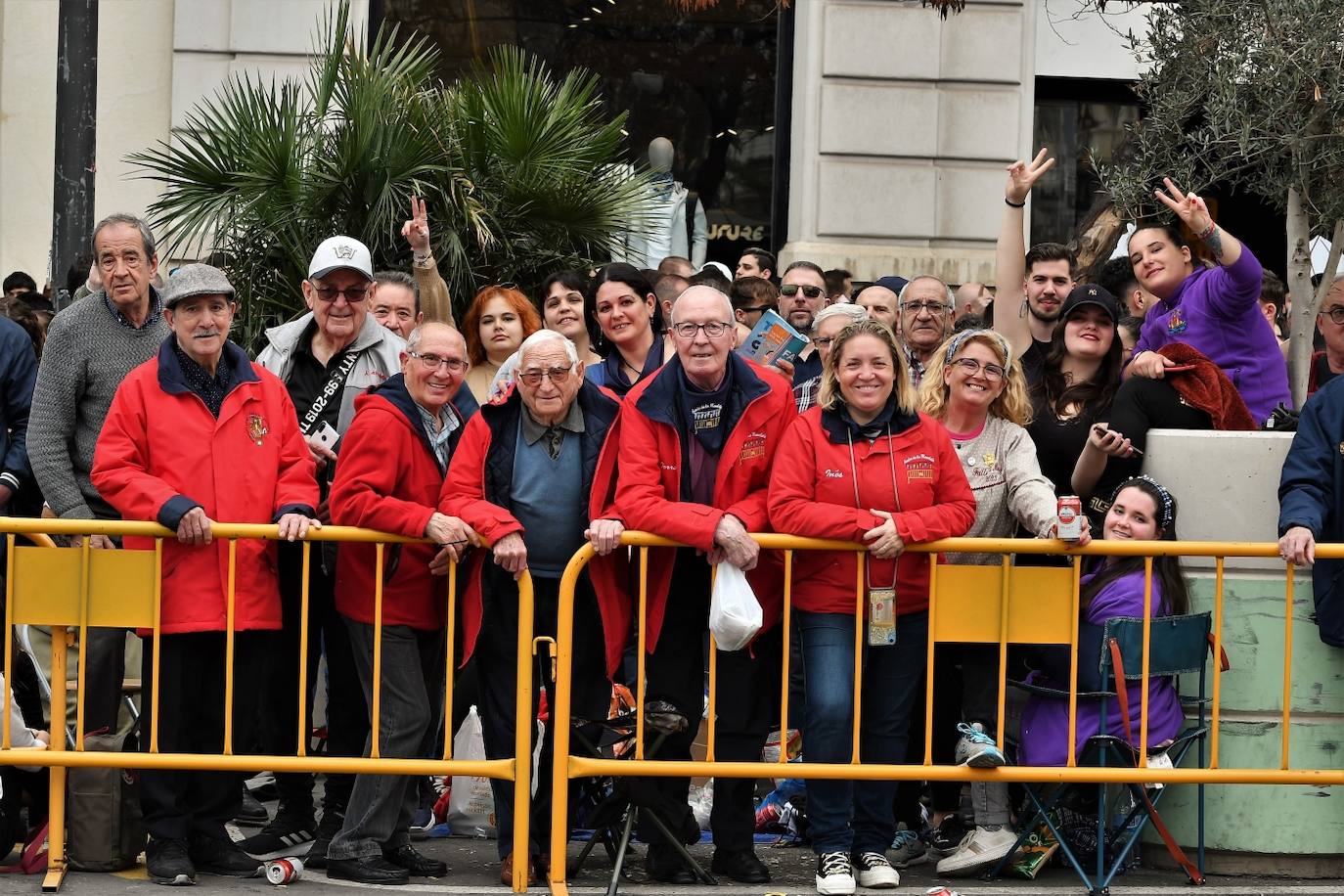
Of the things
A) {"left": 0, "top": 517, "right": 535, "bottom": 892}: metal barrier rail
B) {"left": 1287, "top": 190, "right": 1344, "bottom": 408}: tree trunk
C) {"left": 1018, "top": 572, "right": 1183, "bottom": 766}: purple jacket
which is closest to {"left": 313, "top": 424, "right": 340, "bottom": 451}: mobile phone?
{"left": 0, "top": 517, "right": 535, "bottom": 892}: metal barrier rail

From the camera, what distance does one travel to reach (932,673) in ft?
22.9

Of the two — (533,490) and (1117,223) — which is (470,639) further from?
(1117,223)

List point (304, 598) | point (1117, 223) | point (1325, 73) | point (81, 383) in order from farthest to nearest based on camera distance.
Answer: point (1117, 223), point (1325, 73), point (81, 383), point (304, 598)

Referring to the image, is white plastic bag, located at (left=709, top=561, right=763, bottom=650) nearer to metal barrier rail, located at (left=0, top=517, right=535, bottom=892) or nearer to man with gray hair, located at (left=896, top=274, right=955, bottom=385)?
metal barrier rail, located at (left=0, top=517, right=535, bottom=892)

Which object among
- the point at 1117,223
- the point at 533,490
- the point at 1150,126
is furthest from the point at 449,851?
the point at 1117,223

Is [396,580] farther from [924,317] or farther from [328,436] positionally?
[924,317]

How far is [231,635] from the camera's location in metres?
6.81

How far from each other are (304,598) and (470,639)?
63 centimetres

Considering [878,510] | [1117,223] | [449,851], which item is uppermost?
[1117,223]

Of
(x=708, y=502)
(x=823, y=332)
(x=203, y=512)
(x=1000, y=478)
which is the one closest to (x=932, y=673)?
(x=1000, y=478)

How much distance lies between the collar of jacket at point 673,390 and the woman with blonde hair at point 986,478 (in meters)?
0.86

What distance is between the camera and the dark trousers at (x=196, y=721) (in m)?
6.89

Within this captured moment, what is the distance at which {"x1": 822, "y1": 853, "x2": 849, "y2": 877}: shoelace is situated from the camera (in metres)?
6.85

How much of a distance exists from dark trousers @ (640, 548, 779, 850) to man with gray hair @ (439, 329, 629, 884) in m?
0.20
